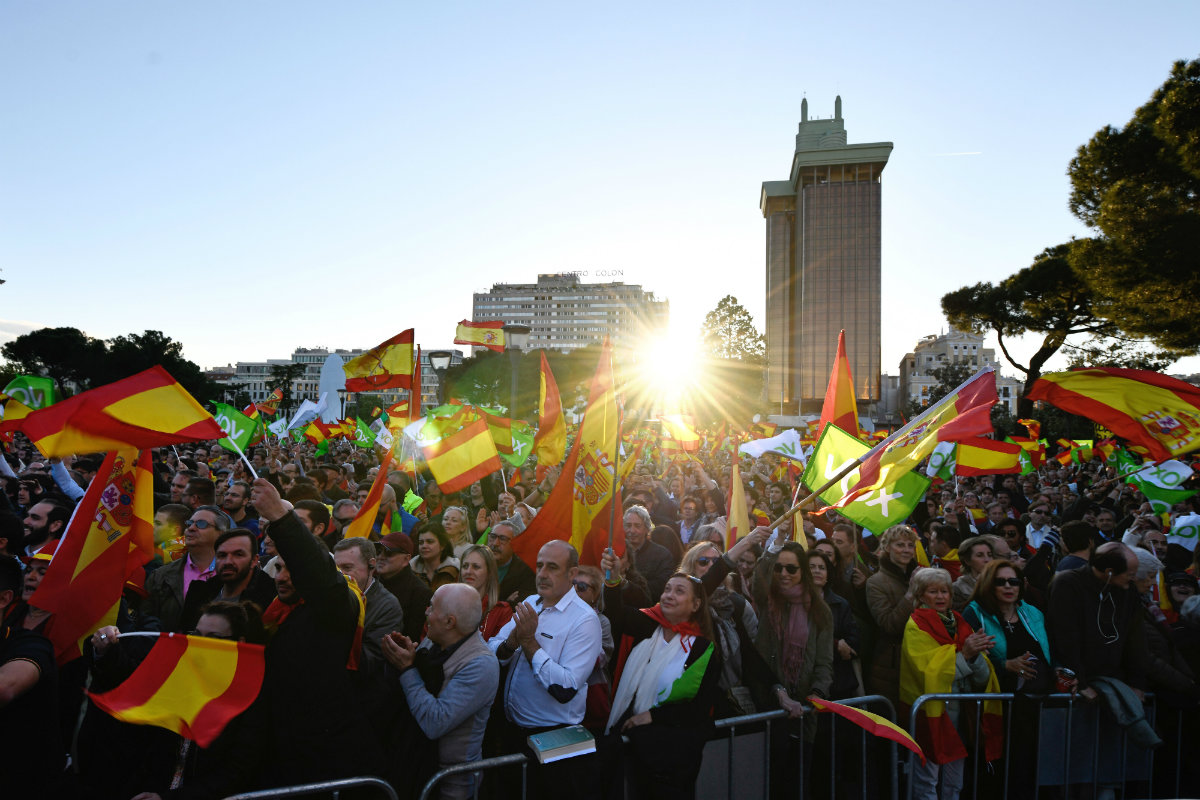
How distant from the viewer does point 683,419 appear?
1312 centimetres

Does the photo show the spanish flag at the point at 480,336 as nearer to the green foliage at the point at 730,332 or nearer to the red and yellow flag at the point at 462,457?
the red and yellow flag at the point at 462,457

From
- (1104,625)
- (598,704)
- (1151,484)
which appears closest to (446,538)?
(598,704)

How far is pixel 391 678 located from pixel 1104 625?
398cm

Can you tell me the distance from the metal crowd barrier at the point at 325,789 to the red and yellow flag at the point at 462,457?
4897 mm

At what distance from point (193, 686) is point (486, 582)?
1.84 metres

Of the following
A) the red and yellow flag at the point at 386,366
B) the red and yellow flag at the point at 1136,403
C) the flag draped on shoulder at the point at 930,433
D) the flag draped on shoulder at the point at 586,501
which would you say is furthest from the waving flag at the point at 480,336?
the red and yellow flag at the point at 1136,403

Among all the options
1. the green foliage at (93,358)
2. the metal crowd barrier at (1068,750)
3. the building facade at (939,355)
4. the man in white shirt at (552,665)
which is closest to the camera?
the man in white shirt at (552,665)

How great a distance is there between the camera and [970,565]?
205 inches

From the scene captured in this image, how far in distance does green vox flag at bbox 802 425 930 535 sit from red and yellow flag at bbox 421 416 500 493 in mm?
3696

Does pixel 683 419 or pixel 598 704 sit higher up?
pixel 683 419

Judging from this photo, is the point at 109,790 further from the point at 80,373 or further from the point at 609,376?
the point at 80,373

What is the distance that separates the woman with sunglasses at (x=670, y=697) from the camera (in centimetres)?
329

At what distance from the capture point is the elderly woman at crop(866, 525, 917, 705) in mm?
4551

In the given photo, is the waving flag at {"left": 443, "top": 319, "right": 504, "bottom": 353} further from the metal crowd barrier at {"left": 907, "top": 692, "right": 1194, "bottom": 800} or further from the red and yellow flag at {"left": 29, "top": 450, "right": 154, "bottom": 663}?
the metal crowd barrier at {"left": 907, "top": 692, "right": 1194, "bottom": 800}
